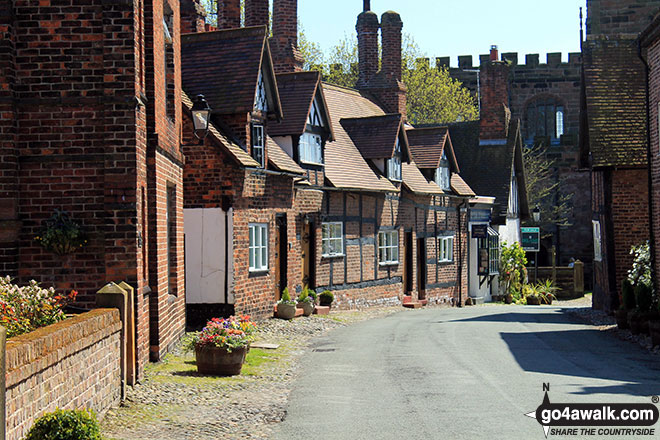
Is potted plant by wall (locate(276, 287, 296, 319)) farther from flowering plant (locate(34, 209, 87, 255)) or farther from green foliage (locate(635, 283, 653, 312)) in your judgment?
flowering plant (locate(34, 209, 87, 255))

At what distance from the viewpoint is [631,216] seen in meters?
22.4

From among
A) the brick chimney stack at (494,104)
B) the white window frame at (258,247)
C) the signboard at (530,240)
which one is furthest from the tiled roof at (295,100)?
the brick chimney stack at (494,104)

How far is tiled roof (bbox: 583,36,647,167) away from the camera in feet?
72.5

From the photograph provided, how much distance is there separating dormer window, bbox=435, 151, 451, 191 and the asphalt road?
1359 cm

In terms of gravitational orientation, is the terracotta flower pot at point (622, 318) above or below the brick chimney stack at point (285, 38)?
below

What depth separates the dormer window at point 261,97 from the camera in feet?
65.1

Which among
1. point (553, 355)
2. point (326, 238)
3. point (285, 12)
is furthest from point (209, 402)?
point (285, 12)

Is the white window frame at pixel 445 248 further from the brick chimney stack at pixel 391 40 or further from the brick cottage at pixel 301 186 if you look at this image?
the brick chimney stack at pixel 391 40

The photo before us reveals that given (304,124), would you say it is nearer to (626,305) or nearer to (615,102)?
(615,102)

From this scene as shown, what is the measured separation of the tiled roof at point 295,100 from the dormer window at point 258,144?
216cm

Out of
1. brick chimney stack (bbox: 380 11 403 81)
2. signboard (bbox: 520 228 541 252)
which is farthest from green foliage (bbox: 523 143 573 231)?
brick chimney stack (bbox: 380 11 403 81)

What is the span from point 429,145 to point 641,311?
16016 millimetres

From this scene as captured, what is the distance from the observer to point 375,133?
28.7m

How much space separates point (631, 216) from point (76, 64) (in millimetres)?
16541
